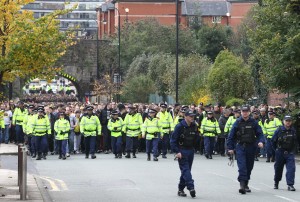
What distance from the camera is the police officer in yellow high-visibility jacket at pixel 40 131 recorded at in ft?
105

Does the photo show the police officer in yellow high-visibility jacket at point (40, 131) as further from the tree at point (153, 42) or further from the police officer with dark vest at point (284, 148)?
Result: the tree at point (153, 42)

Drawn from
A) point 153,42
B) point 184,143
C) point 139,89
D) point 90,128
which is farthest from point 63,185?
point 153,42

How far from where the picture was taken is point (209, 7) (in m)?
140

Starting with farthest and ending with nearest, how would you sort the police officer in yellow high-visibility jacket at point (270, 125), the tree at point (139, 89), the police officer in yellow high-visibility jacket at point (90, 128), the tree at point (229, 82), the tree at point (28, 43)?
the tree at point (139, 89) → the tree at point (229, 82) → the police officer in yellow high-visibility jacket at point (90, 128) → the police officer in yellow high-visibility jacket at point (270, 125) → the tree at point (28, 43)

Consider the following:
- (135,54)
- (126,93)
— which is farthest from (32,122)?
(135,54)

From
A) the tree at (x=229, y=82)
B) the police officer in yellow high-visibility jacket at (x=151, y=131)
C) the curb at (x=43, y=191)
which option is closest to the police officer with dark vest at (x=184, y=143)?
the curb at (x=43, y=191)

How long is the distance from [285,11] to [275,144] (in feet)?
46.9

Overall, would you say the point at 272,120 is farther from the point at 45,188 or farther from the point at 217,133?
the point at 45,188

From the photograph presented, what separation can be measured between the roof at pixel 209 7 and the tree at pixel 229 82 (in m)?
84.0

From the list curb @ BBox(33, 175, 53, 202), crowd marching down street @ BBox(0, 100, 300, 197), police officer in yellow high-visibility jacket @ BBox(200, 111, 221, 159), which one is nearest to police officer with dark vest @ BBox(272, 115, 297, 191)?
curb @ BBox(33, 175, 53, 202)

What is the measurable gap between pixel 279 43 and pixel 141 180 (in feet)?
41.0

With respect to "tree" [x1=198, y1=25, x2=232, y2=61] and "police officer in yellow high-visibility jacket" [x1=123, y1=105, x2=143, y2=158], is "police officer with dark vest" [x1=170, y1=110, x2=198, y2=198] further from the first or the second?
"tree" [x1=198, y1=25, x2=232, y2=61]

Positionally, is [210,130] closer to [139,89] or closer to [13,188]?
[13,188]

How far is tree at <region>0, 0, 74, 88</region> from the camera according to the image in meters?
18.9
